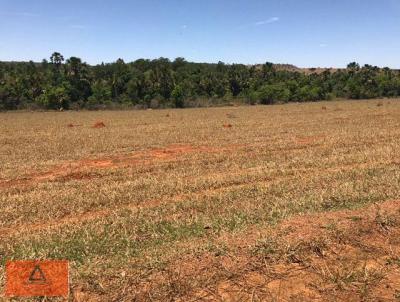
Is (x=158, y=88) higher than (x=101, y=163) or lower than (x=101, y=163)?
higher

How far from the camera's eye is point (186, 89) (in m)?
98.3

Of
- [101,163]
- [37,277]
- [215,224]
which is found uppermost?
[37,277]

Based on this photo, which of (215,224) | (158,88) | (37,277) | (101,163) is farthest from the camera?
(158,88)

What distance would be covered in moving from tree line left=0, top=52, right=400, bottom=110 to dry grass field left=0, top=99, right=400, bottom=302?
72.2 meters

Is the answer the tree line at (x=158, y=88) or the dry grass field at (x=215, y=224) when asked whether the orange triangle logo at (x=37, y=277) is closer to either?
the dry grass field at (x=215, y=224)

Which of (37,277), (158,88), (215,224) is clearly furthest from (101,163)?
(158,88)

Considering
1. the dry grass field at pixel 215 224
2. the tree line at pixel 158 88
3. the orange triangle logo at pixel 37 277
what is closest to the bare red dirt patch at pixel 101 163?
the dry grass field at pixel 215 224

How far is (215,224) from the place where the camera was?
7648mm

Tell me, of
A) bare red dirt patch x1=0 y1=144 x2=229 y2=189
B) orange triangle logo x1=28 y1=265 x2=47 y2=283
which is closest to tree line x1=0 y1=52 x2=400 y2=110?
bare red dirt patch x1=0 y1=144 x2=229 y2=189

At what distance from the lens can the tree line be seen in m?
86.2

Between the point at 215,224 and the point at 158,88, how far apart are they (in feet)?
288

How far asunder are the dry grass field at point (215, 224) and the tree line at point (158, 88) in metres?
72.2

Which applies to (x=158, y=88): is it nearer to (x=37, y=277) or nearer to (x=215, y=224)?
(x=215, y=224)

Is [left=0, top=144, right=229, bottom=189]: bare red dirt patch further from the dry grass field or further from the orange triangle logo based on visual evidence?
the orange triangle logo
